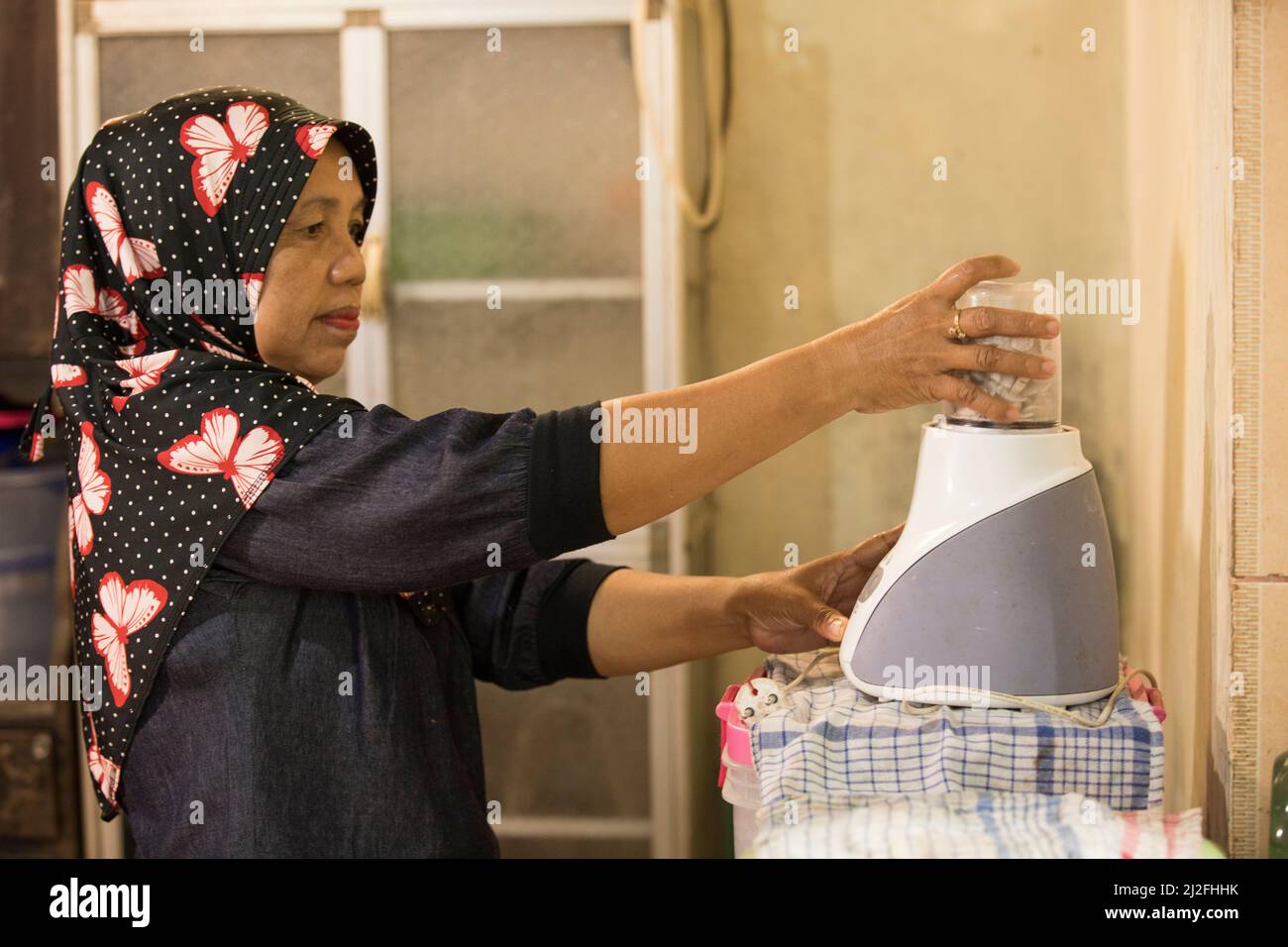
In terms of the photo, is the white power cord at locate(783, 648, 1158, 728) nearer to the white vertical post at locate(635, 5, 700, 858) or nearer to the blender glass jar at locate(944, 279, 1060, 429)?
the blender glass jar at locate(944, 279, 1060, 429)

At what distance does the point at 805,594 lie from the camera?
1.19m

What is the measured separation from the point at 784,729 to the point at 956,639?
16 cm

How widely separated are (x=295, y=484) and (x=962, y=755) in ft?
1.89

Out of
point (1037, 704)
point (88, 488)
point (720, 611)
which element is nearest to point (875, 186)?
point (720, 611)

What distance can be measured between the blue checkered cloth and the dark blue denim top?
0.76 ft

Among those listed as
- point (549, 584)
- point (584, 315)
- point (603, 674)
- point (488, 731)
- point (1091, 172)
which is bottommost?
point (488, 731)

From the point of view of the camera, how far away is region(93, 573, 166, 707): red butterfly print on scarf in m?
1.07

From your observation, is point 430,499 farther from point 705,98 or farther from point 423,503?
point 705,98

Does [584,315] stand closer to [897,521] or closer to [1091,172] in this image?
[897,521]

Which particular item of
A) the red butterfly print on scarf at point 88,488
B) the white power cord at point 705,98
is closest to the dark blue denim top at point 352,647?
the red butterfly print on scarf at point 88,488

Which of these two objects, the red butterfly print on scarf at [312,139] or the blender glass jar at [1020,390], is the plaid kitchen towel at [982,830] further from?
the red butterfly print on scarf at [312,139]

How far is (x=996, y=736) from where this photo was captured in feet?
3.05

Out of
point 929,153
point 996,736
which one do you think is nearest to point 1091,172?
point 929,153
